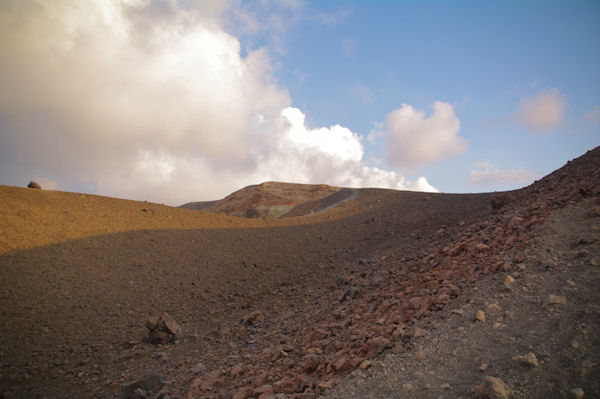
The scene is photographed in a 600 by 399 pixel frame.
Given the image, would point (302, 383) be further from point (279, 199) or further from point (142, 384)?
point (279, 199)

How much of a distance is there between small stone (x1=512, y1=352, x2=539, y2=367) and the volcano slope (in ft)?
0.32

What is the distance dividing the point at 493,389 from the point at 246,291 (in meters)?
7.30

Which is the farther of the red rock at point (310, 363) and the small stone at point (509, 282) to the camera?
the red rock at point (310, 363)

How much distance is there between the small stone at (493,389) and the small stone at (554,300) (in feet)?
3.57

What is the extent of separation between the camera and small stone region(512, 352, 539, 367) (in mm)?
2209

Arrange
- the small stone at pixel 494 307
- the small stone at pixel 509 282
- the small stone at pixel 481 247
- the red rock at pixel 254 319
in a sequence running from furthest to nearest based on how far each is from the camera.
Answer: the red rock at pixel 254 319
the small stone at pixel 481 247
the small stone at pixel 509 282
the small stone at pixel 494 307

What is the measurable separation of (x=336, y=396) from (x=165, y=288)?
685 cm

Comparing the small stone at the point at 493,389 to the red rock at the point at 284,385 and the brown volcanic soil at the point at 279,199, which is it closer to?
the red rock at the point at 284,385

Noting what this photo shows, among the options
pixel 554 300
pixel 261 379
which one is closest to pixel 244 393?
pixel 261 379

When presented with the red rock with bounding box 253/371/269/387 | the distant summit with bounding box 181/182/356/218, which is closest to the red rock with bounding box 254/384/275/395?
the red rock with bounding box 253/371/269/387

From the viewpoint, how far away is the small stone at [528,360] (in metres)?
2.21

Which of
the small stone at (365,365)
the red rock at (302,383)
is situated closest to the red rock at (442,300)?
the small stone at (365,365)

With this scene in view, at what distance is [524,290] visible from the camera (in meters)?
3.10

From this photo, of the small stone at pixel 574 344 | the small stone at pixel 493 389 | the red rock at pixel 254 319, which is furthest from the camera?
the red rock at pixel 254 319
